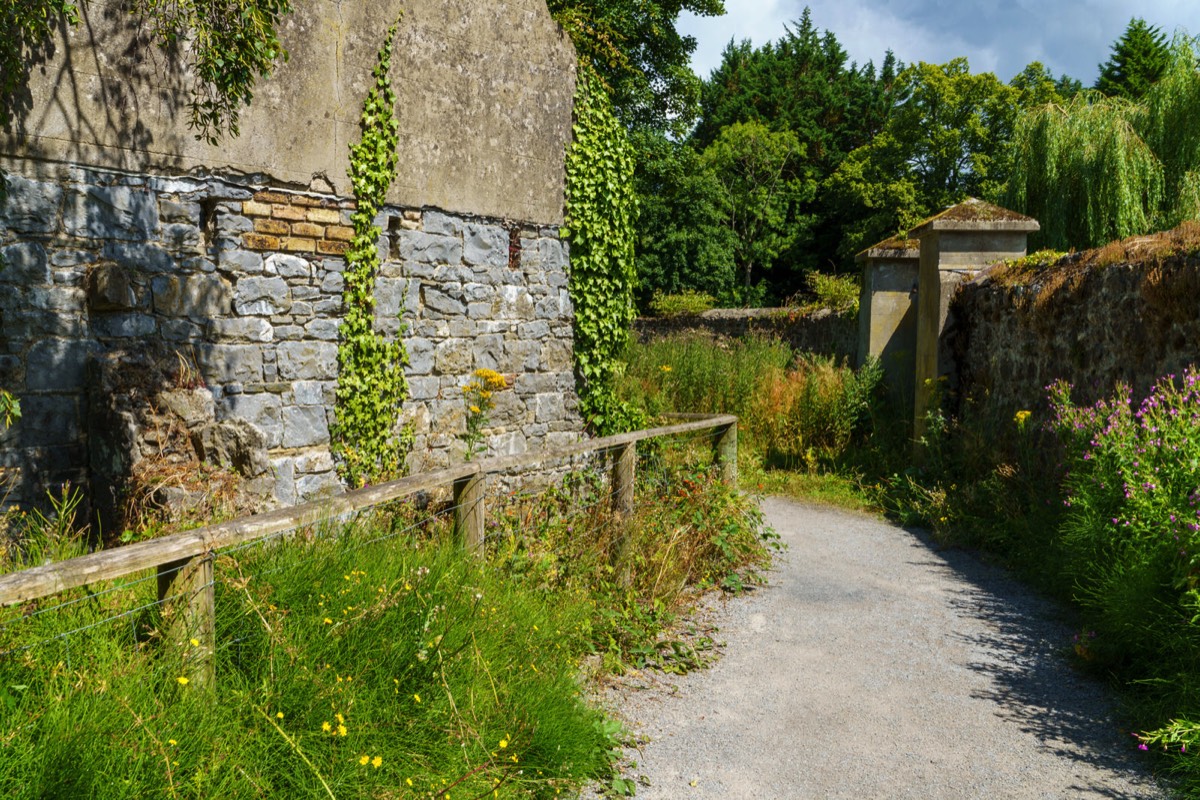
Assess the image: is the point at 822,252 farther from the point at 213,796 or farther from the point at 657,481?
the point at 213,796

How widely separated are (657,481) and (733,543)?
814 mm

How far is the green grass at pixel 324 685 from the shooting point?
8.10ft

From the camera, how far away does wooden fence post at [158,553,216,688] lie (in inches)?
109

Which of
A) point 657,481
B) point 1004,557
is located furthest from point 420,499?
point 1004,557

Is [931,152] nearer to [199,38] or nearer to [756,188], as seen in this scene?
[756,188]

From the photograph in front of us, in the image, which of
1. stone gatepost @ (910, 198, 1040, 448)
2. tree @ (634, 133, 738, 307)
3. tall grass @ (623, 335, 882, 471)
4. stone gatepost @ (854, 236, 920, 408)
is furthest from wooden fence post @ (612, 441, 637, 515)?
tree @ (634, 133, 738, 307)

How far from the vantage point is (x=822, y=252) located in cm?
3244

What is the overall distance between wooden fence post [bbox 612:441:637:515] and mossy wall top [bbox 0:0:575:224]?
2737mm

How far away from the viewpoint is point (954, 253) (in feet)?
31.8

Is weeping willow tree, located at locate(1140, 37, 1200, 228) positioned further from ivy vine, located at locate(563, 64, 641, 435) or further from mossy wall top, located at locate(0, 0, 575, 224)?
mossy wall top, located at locate(0, 0, 575, 224)

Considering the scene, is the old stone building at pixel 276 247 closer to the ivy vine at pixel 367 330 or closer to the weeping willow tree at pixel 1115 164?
the ivy vine at pixel 367 330

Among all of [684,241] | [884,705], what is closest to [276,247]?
[884,705]

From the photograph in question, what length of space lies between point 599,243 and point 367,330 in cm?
264

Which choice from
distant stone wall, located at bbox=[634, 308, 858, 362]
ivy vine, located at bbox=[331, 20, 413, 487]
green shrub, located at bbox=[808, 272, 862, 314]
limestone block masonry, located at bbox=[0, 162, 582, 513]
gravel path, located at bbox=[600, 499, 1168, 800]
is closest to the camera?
gravel path, located at bbox=[600, 499, 1168, 800]
